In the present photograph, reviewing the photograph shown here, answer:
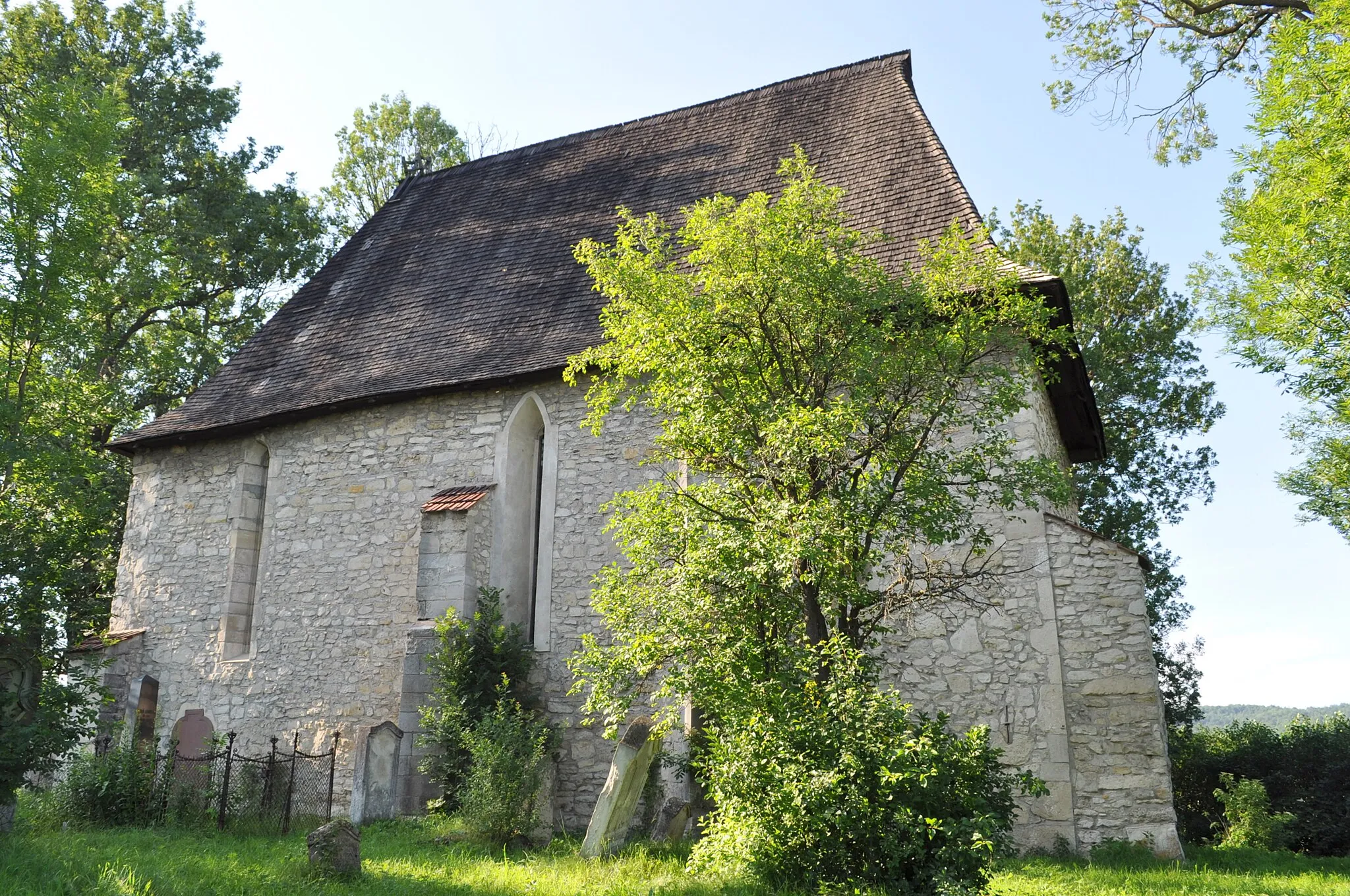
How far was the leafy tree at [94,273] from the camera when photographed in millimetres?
8328

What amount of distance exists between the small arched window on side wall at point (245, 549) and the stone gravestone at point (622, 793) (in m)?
6.47

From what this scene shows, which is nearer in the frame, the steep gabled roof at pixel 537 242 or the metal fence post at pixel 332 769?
the metal fence post at pixel 332 769

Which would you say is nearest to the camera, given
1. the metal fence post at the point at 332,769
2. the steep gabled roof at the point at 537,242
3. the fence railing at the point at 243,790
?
the fence railing at the point at 243,790

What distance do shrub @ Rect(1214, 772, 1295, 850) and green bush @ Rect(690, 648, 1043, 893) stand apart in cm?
678

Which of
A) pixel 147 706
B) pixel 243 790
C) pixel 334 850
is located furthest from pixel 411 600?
pixel 334 850

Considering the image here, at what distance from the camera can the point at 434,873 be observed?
7.65 metres

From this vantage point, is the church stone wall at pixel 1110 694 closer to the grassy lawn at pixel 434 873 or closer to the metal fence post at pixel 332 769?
the grassy lawn at pixel 434 873

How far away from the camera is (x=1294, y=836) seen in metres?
12.4

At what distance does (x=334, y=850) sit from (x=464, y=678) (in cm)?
339

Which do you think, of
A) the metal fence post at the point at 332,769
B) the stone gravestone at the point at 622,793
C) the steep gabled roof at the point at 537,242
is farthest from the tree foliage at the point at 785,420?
the metal fence post at the point at 332,769

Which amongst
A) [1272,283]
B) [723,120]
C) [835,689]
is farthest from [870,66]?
[835,689]

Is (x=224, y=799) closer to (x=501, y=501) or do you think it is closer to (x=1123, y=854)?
(x=501, y=501)

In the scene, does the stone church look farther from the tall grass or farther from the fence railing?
the tall grass

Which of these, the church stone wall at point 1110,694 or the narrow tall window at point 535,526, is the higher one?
the narrow tall window at point 535,526
